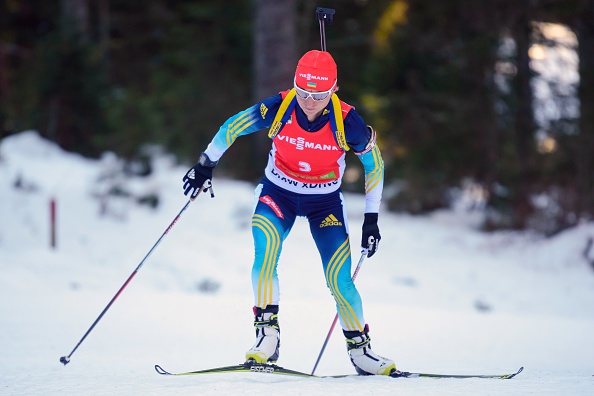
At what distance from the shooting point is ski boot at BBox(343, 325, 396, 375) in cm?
519

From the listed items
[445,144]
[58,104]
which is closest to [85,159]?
[58,104]

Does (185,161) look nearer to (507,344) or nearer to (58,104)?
(58,104)

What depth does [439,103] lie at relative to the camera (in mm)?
12727

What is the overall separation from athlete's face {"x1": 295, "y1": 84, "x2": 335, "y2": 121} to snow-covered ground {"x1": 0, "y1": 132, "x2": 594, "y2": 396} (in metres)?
1.69

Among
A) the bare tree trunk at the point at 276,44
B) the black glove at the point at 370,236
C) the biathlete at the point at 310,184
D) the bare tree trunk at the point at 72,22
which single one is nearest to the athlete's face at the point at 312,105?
the biathlete at the point at 310,184

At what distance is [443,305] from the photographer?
365 inches

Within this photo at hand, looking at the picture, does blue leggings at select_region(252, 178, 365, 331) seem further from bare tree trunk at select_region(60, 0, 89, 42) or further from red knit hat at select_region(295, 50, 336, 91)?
bare tree trunk at select_region(60, 0, 89, 42)

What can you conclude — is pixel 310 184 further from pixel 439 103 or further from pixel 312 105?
pixel 439 103

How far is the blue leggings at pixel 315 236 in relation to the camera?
203 inches

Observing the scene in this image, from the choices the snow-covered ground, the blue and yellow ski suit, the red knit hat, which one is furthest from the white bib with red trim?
the snow-covered ground

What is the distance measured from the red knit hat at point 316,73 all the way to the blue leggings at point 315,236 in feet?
2.66

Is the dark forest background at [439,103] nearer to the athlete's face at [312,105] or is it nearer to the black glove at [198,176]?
the black glove at [198,176]

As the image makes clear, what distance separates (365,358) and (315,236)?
2.89ft

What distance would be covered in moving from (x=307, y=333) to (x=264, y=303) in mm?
2443
